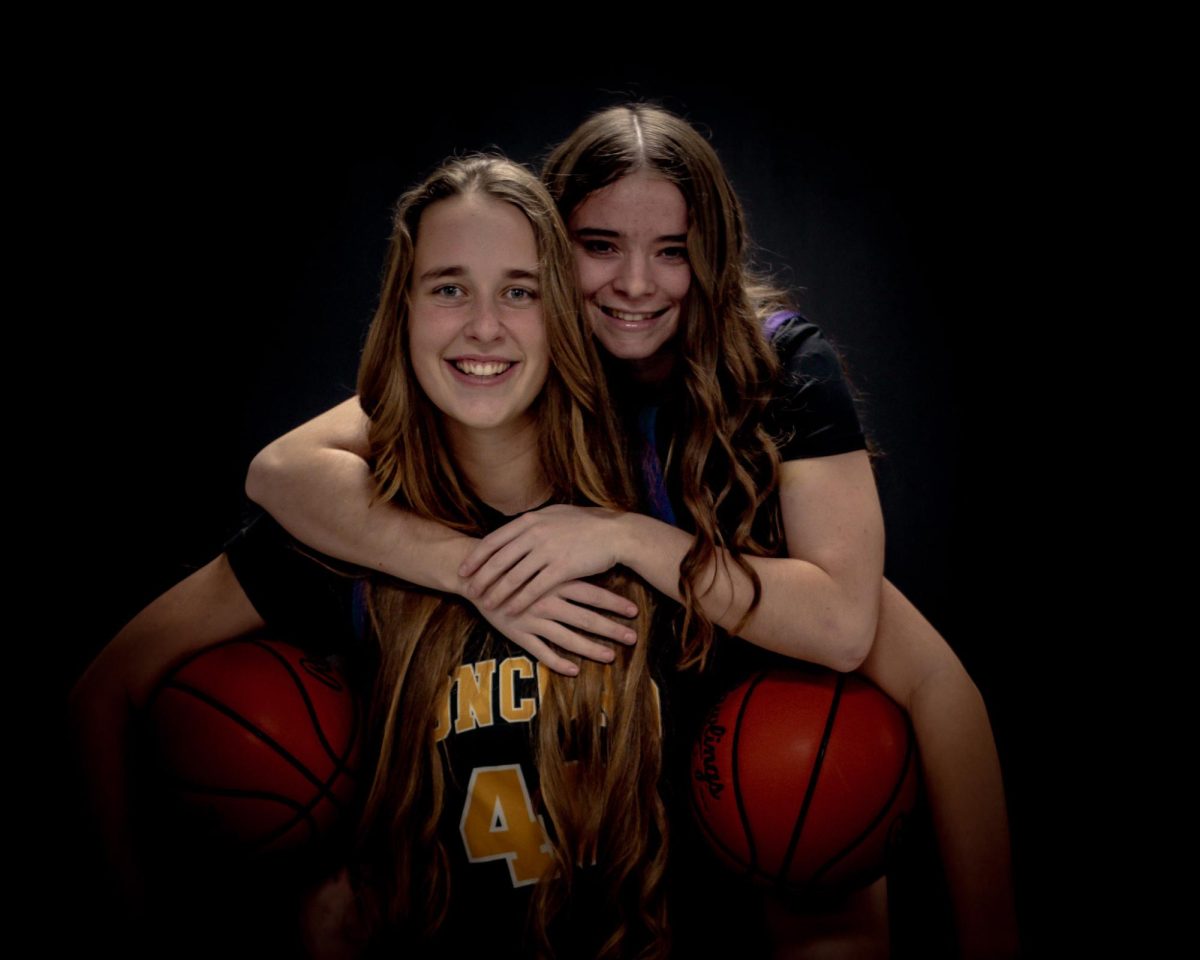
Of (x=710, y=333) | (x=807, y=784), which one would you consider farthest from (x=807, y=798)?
(x=710, y=333)

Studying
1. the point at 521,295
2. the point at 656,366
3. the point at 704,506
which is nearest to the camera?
the point at 521,295

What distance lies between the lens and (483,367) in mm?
1663

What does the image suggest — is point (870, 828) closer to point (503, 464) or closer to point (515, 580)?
point (515, 580)

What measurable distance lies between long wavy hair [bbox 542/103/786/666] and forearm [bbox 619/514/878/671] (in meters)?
0.10

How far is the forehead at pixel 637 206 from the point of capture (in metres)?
1.83

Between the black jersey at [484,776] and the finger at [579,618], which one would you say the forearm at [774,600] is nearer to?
the finger at [579,618]

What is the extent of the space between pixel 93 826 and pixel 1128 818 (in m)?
2.43

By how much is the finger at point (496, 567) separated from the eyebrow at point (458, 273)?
0.46m

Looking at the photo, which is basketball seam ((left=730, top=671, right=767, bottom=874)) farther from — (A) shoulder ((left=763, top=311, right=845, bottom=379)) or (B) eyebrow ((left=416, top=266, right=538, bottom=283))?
(B) eyebrow ((left=416, top=266, right=538, bottom=283))

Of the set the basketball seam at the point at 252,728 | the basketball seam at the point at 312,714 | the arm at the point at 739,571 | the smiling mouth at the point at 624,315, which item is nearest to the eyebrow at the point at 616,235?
the smiling mouth at the point at 624,315

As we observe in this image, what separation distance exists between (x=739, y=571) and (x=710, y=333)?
1.72 feet

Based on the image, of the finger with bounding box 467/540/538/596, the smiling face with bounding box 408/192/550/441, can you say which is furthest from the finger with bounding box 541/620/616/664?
the smiling face with bounding box 408/192/550/441

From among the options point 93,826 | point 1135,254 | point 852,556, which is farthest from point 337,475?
point 1135,254

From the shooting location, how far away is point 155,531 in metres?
2.38
